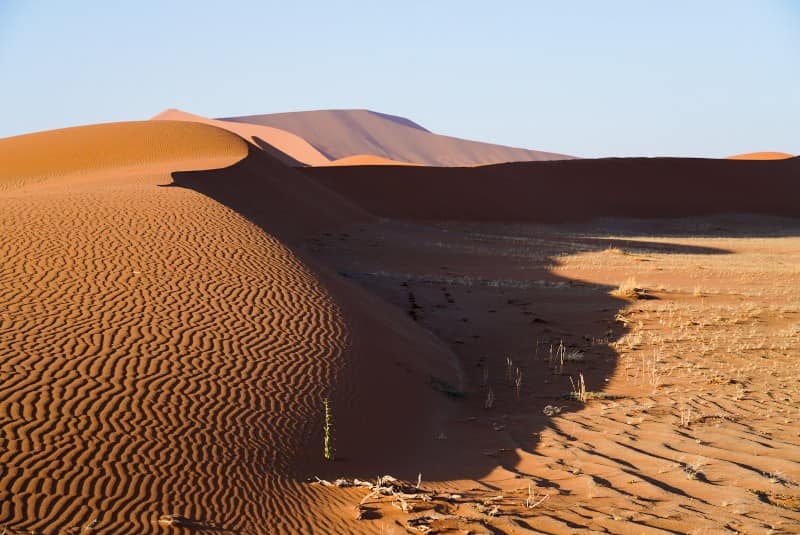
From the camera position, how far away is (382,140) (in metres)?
146

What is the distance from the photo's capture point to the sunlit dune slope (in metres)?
29.6

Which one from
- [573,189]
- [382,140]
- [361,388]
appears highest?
[382,140]

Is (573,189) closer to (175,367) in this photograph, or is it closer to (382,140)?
(175,367)

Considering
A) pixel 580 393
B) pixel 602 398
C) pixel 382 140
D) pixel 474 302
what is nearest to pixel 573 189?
pixel 474 302

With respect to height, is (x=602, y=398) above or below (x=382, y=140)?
below

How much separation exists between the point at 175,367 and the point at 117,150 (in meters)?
27.0

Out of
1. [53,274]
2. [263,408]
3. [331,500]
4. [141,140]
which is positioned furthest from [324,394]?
[141,140]

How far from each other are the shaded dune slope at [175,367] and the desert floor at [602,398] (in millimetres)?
667

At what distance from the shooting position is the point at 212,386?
24.4ft

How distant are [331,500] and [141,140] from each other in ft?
99.5

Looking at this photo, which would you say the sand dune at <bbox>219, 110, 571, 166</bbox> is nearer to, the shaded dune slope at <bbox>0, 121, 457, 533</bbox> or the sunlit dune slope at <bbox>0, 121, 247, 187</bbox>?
the sunlit dune slope at <bbox>0, 121, 247, 187</bbox>

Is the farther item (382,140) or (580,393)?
(382,140)

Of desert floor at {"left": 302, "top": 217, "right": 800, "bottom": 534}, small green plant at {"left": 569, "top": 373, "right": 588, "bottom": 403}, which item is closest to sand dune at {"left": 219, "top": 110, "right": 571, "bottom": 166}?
desert floor at {"left": 302, "top": 217, "right": 800, "bottom": 534}

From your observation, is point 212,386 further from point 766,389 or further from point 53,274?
point 766,389
